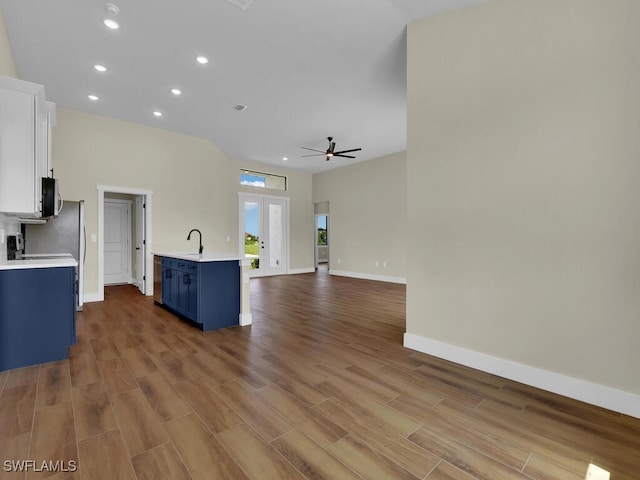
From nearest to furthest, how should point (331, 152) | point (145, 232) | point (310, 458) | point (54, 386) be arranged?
1. point (310, 458)
2. point (54, 386)
3. point (145, 232)
4. point (331, 152)

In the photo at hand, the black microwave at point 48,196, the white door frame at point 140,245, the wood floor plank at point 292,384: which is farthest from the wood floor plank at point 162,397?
the white door frame at point 140,245

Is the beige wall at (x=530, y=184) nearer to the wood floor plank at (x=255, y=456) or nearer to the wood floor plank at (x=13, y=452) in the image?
the wood floor plank at (x=255, y=456)

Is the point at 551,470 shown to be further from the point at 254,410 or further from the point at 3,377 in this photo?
the point at 3,377

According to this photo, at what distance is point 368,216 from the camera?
339 inches

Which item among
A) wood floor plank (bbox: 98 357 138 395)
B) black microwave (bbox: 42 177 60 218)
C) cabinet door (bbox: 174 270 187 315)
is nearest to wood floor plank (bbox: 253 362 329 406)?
wood floor plank (bbox: 98 357 138 395)

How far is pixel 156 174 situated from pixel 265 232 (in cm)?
353

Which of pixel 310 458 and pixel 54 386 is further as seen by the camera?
pixel 54 386

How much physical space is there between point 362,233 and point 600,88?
22.0 feet

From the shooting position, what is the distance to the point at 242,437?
69.1 inches

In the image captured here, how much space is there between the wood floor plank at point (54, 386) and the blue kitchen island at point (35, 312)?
241 millimetres

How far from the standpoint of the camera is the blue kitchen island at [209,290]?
3.75m

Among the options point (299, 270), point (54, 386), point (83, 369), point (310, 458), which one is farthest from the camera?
point (299, 270)

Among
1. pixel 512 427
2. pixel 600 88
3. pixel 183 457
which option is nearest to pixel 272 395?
pixel 183 457

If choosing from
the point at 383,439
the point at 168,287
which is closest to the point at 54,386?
the point at 168,287
